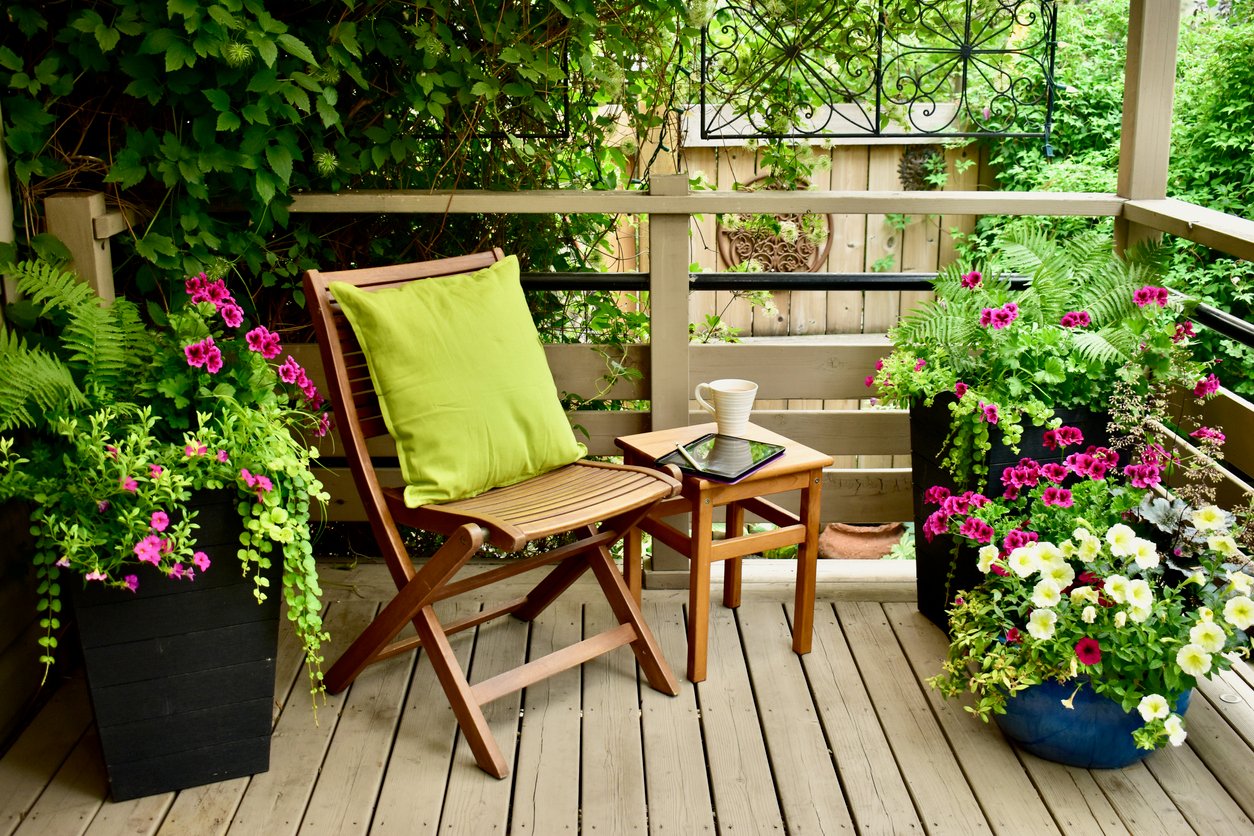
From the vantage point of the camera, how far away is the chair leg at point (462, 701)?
7.60 feet

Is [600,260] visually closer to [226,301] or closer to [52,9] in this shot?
[226,301]

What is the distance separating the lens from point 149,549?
6.64 feet

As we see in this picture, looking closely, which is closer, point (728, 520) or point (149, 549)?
point (149, 549)

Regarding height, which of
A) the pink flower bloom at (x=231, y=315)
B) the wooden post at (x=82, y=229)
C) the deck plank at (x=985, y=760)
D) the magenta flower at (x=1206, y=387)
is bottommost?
the deck plank at (x=985, y=760)

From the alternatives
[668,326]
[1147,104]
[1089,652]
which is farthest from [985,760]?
[1147,104]

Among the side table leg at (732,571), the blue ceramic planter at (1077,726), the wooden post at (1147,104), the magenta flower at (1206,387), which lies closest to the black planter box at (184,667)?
the side table leg at (732,571)

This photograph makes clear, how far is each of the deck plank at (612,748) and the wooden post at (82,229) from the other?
1462mm

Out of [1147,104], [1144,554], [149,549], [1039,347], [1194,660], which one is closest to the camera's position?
[149,549]

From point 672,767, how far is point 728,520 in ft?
2.61

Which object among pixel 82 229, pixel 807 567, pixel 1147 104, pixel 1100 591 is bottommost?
pixel 807 567

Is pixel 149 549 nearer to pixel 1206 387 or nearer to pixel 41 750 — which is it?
pixel 41 750

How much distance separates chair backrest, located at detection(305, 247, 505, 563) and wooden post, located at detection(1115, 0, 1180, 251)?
1893mm

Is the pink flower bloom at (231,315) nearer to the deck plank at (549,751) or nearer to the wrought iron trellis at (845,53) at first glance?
the deck plank at (549,751)

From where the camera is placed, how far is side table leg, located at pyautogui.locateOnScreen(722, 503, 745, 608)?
9.76ft
